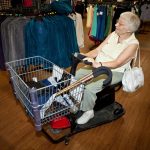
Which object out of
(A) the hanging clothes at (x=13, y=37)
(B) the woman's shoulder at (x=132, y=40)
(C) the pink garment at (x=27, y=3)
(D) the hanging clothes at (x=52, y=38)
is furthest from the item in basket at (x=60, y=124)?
(C) the pink garment at (x=27, y=3)

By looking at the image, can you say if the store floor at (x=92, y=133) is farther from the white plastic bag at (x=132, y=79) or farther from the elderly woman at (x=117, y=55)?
the white plastic bag at (x=132, y=79)

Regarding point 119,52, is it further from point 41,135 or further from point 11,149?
point 11,149

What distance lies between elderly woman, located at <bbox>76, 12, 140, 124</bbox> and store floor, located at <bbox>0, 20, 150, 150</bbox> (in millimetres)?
213

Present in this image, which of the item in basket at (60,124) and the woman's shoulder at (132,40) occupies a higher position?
the woman's shoulder at (132,40)

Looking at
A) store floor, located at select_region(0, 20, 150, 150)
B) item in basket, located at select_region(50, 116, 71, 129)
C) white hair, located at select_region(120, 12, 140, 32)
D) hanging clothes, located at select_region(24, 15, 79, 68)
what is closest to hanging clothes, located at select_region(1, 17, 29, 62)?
hanging clothes, located at select_region(24, 15, 79, 68)

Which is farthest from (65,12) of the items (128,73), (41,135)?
(41,135)

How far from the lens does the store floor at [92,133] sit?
5.84ft

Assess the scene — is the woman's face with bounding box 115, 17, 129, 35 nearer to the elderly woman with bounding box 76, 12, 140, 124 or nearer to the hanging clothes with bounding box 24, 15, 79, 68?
the elderly woman with bounding box 76, 12, 140, 124

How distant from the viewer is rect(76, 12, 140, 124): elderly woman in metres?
1.73

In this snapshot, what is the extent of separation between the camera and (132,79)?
1.68 metres

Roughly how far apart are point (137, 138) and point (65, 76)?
1.00 meters

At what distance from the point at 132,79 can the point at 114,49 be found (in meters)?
0.40

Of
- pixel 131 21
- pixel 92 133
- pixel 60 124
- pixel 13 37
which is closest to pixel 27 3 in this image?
pixel 13 37

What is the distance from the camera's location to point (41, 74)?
266 cm
